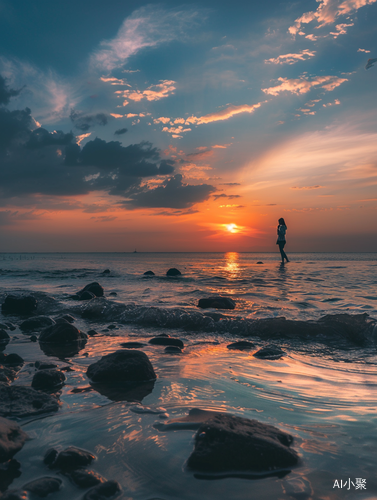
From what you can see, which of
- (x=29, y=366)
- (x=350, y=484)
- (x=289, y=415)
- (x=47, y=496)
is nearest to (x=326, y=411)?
(x=289, y=415)

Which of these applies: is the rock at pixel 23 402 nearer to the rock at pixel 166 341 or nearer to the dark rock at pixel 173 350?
the dark rock at pixel 173 350

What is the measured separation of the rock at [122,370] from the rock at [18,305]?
6293 mm

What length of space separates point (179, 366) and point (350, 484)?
246cm

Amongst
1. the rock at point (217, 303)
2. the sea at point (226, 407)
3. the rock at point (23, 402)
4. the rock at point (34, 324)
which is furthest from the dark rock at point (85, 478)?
the rock at point (217, 303)

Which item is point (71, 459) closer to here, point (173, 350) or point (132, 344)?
point (173, 350)

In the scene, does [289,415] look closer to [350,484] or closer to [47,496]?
[350,484]

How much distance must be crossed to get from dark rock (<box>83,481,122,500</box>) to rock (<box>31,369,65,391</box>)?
1.78 meters

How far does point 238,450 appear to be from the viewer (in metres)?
1.94

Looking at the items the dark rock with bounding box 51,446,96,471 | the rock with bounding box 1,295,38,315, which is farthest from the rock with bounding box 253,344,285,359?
the rock with bounding box 1,295,38,315

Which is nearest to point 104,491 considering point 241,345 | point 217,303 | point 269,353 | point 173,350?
point 173,350

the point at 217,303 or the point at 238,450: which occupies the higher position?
the point at 238,450

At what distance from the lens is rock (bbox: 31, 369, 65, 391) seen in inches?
126

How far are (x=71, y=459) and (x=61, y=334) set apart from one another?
3723mm

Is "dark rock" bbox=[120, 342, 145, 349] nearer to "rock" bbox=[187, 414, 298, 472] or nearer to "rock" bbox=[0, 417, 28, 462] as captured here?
"rock" bbox=[0, 417, 28, 462]
